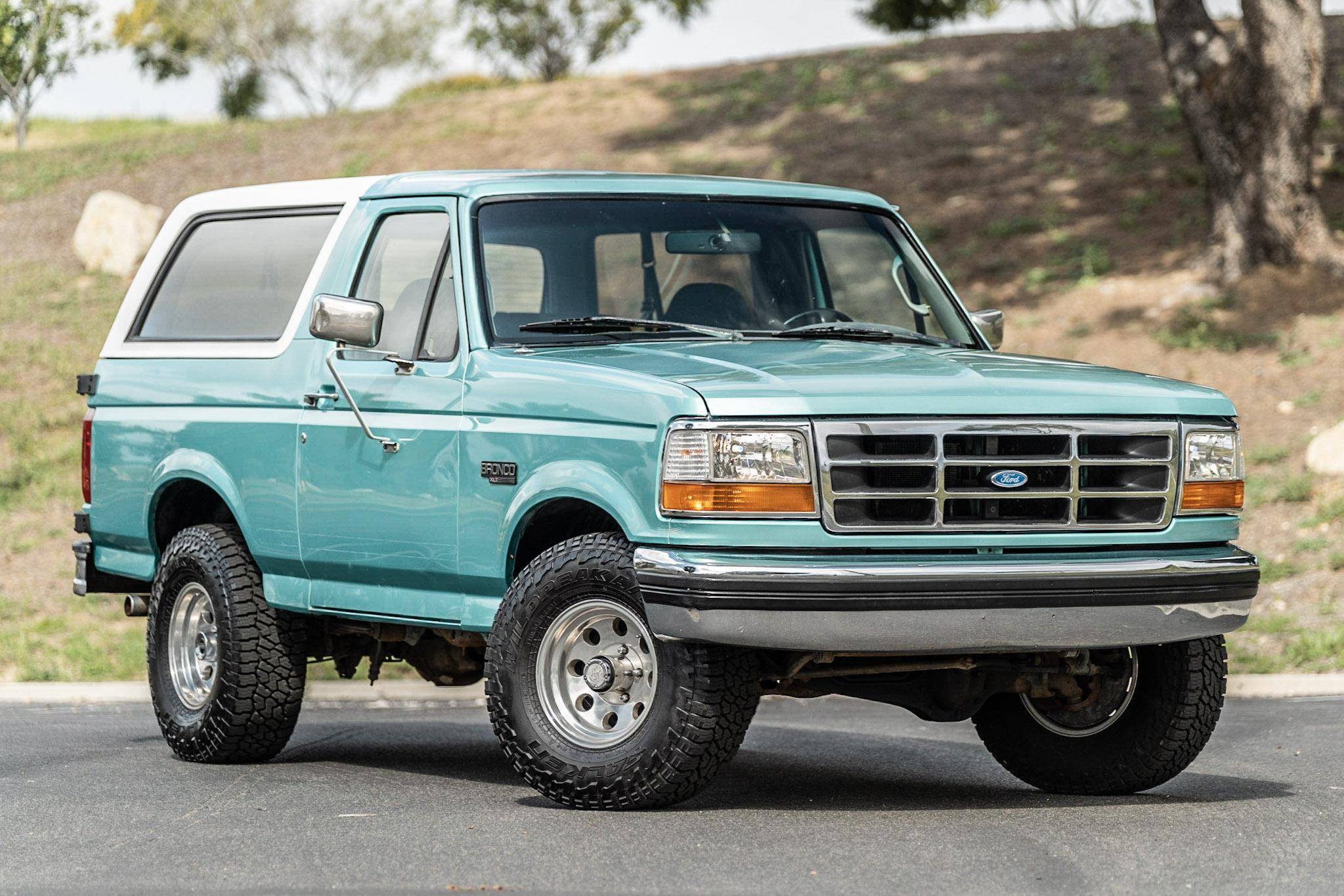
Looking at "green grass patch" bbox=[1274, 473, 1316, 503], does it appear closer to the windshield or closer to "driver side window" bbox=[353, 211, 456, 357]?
the windshield

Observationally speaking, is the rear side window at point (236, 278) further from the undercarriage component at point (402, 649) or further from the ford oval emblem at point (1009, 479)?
the ford oval emblem at point (1009, 479)

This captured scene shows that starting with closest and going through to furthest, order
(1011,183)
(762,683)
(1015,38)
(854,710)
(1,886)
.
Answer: (1,886)
(762,683)
(854,710)
(1011,183)
(1015,38)

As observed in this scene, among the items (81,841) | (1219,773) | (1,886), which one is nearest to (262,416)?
(81,841)

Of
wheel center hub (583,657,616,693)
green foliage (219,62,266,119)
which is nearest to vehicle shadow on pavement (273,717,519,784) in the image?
wheel center hub (583,657,616,693)

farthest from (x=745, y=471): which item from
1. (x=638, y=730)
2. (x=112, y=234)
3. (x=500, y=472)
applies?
(x=112, y=234)

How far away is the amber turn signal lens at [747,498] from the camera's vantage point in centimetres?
610

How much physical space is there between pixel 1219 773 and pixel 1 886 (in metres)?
4.83

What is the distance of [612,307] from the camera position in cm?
744

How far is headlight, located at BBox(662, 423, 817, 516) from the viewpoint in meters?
6.10

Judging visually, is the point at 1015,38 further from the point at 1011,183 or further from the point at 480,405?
the point at 480,405

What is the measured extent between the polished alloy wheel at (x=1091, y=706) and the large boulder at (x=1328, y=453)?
29.0 ft

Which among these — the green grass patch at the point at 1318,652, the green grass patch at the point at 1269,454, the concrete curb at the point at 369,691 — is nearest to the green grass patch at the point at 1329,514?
the green grass patch at the point at 1269,454

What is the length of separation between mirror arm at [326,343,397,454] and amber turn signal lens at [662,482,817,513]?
1.71 metres

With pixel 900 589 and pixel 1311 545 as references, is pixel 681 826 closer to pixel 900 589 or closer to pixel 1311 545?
pixel 900 589
